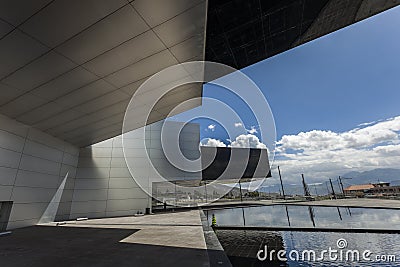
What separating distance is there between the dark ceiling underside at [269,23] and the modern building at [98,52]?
0.04m

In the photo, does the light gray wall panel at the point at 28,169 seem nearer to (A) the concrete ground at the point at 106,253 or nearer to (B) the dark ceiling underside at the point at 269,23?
(A) the concrete ground at the point at 106,253

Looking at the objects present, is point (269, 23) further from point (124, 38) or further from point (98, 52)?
point (98, 52)

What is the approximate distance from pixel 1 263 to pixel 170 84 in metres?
7.20

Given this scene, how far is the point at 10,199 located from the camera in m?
9.00

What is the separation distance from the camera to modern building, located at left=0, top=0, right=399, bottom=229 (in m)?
4.55

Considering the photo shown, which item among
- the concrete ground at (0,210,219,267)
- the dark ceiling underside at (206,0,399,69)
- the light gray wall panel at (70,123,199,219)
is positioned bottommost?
the concrete ground at (0,210,219,267)

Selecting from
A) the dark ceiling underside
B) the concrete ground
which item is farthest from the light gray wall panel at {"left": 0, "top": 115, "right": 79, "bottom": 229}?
the dark ceiling underside

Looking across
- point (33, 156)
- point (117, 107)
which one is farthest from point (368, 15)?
point (33, 156)

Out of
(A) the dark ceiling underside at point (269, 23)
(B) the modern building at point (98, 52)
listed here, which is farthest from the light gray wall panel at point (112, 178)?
(A) the dark ceiling underside at point (269, 23)

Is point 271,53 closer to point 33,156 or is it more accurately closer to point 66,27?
point 66,27

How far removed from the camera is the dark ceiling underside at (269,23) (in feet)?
17.3

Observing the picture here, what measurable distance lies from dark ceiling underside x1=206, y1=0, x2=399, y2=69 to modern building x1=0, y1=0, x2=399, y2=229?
1.4 inches

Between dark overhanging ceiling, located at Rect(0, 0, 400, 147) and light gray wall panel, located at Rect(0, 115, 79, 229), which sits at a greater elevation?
dark overhanging ceiling, located at Rect(0, 0, 400, 147)

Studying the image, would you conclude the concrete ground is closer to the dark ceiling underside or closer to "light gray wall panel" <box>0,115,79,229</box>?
"light gray wall panel" <box>0,115,79,229</box>
